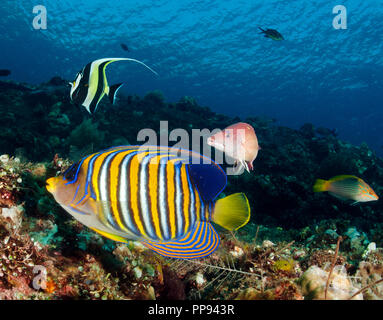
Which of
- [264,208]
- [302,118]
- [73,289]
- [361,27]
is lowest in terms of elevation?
[264,208]

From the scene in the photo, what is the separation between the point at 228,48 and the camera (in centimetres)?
3947

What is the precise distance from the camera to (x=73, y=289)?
4.71 ft

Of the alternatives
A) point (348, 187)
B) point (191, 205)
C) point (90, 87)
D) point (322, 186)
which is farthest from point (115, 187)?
point (348, 187)

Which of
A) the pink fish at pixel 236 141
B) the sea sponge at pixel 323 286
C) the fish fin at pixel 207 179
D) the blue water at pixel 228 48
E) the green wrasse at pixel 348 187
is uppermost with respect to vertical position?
the blue water at pixel 228 48

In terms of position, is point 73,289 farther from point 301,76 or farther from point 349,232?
point 301,76

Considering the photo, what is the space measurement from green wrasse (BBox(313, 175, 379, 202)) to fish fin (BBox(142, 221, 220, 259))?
12.7 feet

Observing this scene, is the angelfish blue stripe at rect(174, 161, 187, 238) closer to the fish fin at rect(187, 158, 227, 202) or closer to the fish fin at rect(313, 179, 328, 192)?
the fish fin at rect(187, 158, 227, 202)

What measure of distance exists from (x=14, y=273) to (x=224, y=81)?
53889mm

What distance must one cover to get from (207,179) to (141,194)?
0.36m

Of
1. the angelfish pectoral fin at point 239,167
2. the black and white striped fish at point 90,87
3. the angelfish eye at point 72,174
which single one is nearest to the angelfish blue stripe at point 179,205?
the angelfish eye at point 72,174

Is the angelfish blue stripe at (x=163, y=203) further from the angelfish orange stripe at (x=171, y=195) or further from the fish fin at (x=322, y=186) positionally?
the fish fin at (x=322, y=186)

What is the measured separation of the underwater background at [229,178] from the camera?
1.65 metres

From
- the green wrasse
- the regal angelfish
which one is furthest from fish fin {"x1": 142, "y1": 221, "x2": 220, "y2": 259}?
the green wrasse

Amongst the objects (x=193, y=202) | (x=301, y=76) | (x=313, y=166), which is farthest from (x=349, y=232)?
(x=301, y=76)
